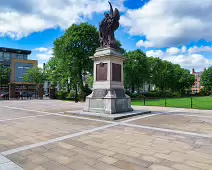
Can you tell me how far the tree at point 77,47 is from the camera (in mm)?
26953

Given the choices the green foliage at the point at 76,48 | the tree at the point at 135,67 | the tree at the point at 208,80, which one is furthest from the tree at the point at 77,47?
the tree at the point at 208,80

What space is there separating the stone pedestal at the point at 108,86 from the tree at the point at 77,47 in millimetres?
15665

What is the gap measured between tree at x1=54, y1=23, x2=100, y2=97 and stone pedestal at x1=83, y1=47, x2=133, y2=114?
15.7 metres

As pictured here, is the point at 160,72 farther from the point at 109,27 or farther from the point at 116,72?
the point at 116,72

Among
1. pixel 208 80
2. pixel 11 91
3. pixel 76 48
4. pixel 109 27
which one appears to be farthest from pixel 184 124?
pixel 208 80

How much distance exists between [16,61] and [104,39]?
70162 mm

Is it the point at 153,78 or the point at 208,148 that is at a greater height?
the point at 153,78

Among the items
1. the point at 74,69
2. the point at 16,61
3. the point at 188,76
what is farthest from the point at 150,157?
the point at 16,61

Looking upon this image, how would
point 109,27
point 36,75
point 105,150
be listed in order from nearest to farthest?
point 105,150, point 109,27, point 36,75

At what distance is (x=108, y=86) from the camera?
1118cm

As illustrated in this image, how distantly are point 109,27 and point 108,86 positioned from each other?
466 cm

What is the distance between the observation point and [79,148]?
15.2 feet

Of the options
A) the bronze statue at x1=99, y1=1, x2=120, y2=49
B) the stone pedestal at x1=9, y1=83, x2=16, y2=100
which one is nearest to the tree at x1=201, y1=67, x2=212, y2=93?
the bronze statue at x1=99, y1=1, x2=120, y2=49

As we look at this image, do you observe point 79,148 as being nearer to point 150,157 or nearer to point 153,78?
point 150,157
